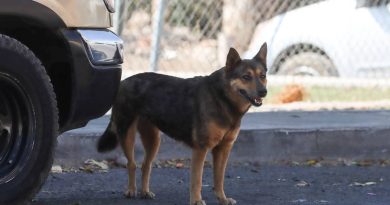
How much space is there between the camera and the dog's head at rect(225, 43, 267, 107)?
582cm

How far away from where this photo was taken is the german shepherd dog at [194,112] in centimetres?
585

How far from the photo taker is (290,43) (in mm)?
11141

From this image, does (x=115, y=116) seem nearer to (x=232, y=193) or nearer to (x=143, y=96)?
(x=143, y=96)

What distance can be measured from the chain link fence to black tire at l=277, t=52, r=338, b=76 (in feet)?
0.04

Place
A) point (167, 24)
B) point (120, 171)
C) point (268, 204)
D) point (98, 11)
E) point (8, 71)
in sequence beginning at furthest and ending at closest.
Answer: point (167, 24)
point (120, 171)
point (268, 204)
point (98, 11)
point (8, 71)

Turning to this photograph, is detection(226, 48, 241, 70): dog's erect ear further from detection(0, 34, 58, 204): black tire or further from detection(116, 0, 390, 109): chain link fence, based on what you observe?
detection(116, 0, 390, 109): chain link fence

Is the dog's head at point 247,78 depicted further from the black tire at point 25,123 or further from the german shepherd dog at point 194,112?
the black tire at point 25,123

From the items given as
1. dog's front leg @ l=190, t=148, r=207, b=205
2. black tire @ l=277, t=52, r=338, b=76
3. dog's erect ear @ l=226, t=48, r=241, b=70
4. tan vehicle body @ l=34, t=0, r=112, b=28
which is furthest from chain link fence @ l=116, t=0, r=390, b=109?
tan vehicle body @ l=34, t=0, r=112, b=28

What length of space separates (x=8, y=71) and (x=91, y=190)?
1.69m

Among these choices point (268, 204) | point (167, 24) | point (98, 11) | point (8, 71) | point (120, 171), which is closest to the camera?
point (8, 71)

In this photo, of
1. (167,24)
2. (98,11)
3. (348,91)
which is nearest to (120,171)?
(98,11)

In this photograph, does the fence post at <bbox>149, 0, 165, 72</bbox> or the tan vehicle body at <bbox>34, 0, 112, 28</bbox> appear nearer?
the tan vehicle body at <bbox>34, 0, 112, 28</bbox>

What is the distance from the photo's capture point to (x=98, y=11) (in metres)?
5.40

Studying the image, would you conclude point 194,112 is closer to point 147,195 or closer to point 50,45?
point 147,195
